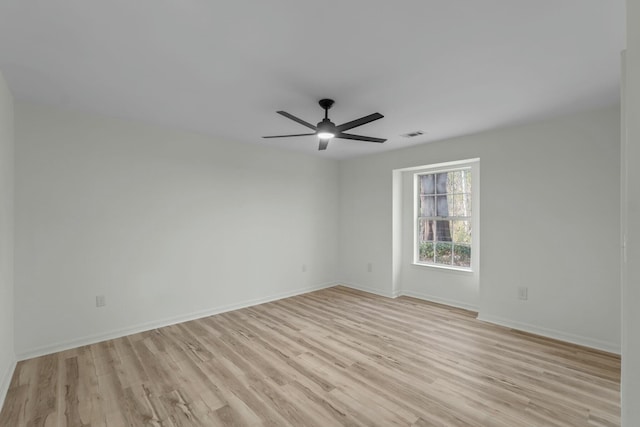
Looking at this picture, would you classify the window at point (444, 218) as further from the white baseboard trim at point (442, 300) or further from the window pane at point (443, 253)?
the white baseboard trim at point (442, 300)

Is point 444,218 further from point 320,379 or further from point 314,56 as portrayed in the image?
point 314,56

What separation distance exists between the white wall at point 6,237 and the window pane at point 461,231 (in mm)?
5113

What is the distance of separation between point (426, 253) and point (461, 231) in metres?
0.69

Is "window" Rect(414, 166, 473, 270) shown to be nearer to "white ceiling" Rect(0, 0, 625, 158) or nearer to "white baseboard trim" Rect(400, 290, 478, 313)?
"white baseboard trim" Rect(400, 290, 478, 313)

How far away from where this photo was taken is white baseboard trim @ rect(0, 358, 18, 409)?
2.22 m

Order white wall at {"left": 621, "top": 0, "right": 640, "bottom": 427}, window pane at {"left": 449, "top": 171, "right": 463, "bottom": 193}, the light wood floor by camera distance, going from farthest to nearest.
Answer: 1. window pane at {"left": 449, "top": 171, "right": 463, "bottom": 193}
2. the light wood floor
3. white wall at {"left": 621, "top": 0, "right": 640, "bottom": 427}

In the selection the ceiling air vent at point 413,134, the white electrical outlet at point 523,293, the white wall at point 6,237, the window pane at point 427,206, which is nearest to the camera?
the white wall at point 6,237

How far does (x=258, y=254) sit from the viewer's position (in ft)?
15.0

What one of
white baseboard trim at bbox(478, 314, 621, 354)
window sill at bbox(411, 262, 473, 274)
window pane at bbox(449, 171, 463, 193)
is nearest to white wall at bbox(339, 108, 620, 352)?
white baseboard trim at bbox(478, 314, 621, 354)

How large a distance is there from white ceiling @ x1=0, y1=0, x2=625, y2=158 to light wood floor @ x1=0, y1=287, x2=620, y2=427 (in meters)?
2.45

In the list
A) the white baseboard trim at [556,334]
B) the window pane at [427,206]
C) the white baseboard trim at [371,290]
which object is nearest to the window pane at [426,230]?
the window pane at [427,206]

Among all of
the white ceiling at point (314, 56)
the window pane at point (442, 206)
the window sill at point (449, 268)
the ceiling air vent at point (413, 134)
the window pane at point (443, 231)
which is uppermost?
the white ceiling at point (314, 56)

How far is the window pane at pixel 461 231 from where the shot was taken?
4.43 metres

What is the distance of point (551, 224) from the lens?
335 cm
